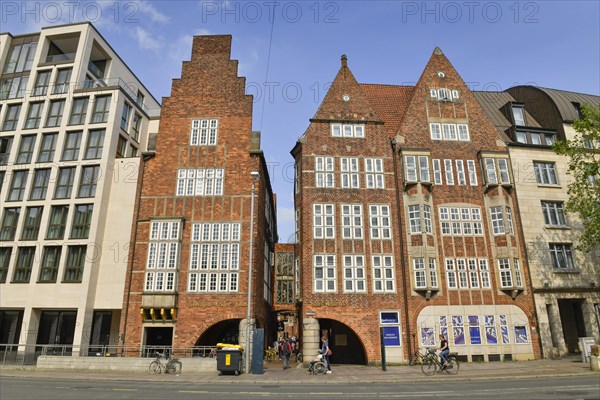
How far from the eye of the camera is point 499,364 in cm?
2552

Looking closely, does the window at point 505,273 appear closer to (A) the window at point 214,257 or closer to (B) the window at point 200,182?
(A) the window at point 214,257

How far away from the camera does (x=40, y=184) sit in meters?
34.0

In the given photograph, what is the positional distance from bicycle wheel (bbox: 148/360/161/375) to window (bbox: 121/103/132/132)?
22.1 metres

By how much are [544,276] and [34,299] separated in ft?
125

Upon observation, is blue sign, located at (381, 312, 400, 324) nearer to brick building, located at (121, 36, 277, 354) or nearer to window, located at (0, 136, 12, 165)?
brick building, located at (121, 36, 277, 354)

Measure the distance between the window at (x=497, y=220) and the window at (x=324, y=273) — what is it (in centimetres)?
1231

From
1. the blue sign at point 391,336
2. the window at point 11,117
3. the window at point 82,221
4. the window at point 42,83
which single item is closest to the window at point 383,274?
the blue sign at point 391,336

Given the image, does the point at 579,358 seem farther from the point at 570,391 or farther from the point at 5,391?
the point at 5,391

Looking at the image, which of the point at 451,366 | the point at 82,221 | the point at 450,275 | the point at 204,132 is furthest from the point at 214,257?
the point at 450,275

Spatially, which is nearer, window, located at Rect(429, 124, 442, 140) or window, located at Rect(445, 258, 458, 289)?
window, located at Rect(445, 258, 458, 289)

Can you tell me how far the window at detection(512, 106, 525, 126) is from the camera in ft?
114

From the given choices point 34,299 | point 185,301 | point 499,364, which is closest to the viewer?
point 499,364

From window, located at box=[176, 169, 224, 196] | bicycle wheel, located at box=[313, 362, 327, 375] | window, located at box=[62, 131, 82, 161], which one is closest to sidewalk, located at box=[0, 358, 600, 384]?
bicycle wheel, located at box=[313, 362, 327, 375]

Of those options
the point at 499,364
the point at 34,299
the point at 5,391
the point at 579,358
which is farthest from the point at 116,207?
the point at 579,358
